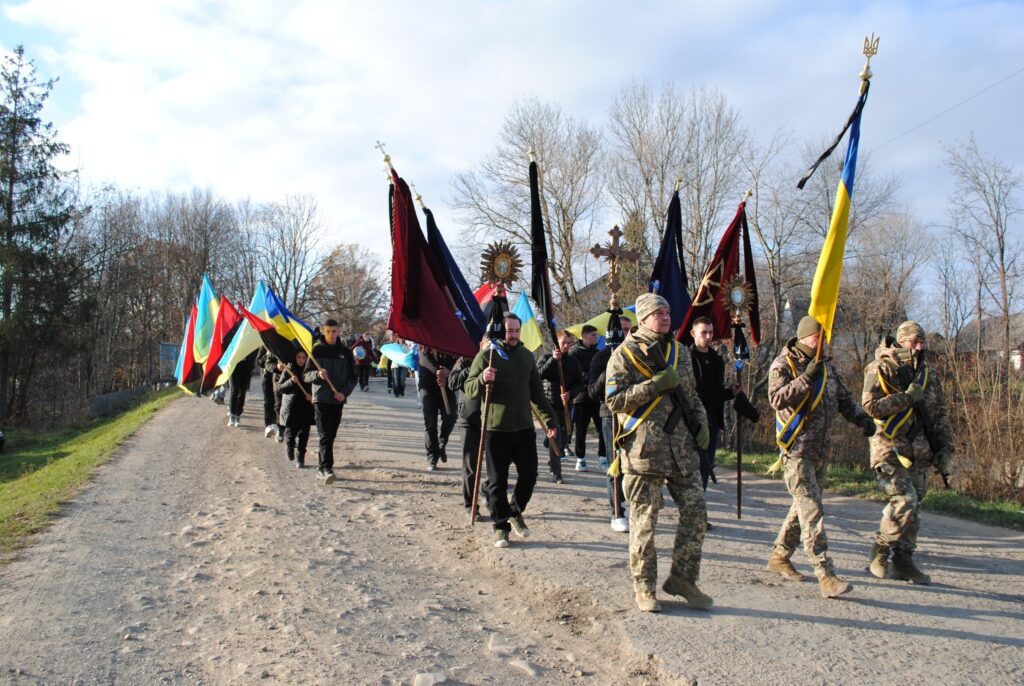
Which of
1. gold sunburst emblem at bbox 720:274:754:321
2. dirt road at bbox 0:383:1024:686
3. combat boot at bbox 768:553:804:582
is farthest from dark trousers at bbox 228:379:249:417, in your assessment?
combat boot at bbox 768:553:804:582

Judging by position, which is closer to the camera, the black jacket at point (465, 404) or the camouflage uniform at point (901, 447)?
the camouflage uniform at point (901, 447)

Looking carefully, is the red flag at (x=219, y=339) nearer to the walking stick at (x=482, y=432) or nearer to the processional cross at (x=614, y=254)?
the processional cross at (x=614, y=254)

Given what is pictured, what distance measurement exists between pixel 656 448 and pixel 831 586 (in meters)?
1.65

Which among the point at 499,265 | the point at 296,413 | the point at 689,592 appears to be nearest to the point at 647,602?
the point at 689,592

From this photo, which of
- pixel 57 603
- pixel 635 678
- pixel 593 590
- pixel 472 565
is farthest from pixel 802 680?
pixel 57 603

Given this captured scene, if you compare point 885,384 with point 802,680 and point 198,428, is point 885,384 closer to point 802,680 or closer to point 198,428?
point 802,680

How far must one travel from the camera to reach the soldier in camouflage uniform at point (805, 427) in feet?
18.0

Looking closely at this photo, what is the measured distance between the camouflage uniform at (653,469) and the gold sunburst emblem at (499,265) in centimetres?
345

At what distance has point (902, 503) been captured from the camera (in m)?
5.91

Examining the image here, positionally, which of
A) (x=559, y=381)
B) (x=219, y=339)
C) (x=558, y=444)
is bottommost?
(x=558, y=444)

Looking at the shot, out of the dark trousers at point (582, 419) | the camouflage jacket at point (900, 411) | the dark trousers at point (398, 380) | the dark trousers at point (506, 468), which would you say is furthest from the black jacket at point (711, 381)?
the dark trousers at point (398, 380)

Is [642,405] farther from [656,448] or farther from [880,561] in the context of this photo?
[880,561]

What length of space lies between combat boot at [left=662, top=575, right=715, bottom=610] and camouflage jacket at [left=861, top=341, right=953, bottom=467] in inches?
81.8

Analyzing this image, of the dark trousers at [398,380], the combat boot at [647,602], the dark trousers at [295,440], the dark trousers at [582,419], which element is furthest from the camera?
the dark trousers at [398,380]
